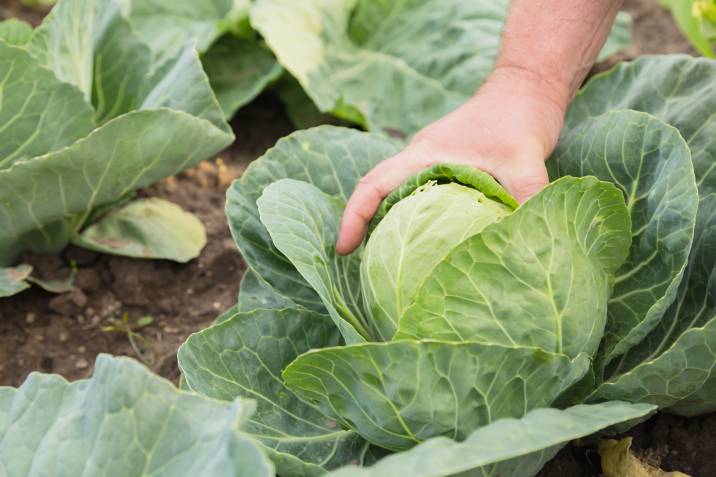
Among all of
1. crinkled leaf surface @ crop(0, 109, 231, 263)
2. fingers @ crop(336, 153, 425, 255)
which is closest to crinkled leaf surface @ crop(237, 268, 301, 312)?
fingers @ crop(336, 153, 425, 255)

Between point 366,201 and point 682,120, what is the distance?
826mm

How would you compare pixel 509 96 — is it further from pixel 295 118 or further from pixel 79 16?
pixel 295 118

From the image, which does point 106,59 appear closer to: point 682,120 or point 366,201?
point 366,201

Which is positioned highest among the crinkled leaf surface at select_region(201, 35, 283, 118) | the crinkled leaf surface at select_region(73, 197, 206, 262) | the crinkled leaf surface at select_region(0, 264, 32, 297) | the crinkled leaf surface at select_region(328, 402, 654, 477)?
the crinkled leaf surface at select_region(328, 402, 654, 477)

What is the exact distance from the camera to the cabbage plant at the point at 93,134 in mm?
2551

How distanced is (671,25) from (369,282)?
3.31 meters

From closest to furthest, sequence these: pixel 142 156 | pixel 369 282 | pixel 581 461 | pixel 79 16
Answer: pixel 369 282
pixel 581 461
pixel 142 156
pixel 79 16

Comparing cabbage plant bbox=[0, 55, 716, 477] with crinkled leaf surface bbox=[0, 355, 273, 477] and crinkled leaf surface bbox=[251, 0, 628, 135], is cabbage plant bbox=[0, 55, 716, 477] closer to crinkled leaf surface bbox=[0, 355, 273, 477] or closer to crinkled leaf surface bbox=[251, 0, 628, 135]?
crinkled leaf surface bbox=[0, 355, 273, 477]

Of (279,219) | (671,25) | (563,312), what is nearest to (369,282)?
(279,219)

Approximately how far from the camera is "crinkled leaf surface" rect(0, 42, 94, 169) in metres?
2.51

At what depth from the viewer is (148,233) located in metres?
3.08

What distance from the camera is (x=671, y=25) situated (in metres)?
4.62

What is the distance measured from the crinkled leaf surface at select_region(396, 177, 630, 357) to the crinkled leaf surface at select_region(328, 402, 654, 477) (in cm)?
19

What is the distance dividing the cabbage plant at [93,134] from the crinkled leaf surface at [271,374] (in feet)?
2.61
